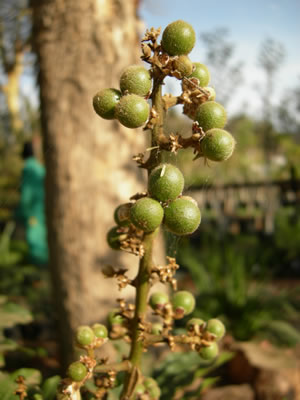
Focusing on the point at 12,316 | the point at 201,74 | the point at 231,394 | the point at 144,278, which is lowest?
the point at 231,394

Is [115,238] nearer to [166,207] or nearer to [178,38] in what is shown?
[166,207]

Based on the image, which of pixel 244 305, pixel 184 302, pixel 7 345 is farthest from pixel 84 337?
pixel 244 305

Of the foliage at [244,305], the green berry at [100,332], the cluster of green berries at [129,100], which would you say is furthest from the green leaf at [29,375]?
the foliage at [244,305]

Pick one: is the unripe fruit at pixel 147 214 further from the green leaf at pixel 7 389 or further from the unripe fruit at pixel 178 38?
the green leaf at pixel 7 389

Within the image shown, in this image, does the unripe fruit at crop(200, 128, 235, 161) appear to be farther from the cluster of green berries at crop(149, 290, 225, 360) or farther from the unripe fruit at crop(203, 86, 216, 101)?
the cluster of green berries at crop(149, 290, 225, 360)

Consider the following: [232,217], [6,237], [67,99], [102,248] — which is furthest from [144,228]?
[232,217]

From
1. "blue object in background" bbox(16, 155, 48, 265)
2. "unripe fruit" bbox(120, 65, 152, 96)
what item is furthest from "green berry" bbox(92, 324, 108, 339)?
"blue object in background" bbox(16, 155, 48, 265)
